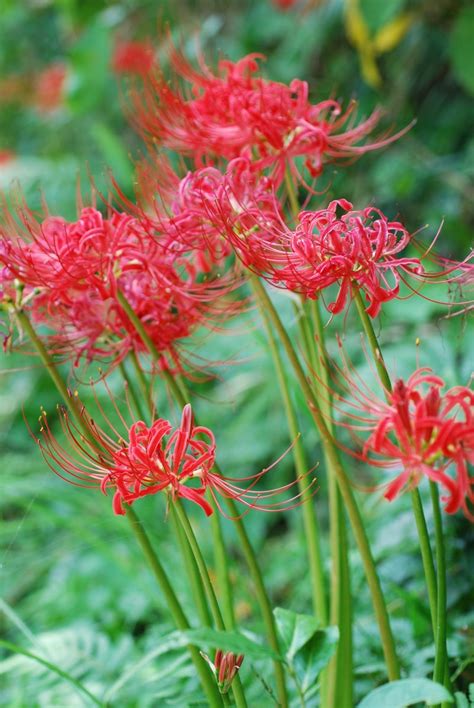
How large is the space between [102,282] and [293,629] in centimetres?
30

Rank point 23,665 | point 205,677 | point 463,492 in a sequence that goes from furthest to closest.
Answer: point 23,665 → point 205,677 → point 463,492

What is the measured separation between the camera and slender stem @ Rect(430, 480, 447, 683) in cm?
45

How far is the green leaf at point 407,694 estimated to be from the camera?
0.45m

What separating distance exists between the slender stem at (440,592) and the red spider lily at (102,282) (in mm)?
234

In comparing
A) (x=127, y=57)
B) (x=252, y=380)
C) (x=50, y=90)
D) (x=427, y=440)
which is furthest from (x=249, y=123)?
(x=50, y=90)

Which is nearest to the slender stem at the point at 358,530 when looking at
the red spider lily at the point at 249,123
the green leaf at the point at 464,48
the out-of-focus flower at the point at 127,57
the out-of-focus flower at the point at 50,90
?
the red spider lily at the point at 249,123

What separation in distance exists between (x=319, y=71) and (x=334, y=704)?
5.60 feet

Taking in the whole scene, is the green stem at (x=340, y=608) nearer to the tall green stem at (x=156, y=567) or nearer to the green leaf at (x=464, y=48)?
the tall green stem at (x=156, y=567)

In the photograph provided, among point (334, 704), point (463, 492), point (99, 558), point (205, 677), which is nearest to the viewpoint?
point (463, 492)

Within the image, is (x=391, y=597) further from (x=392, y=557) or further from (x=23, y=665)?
(x=23, y=665)

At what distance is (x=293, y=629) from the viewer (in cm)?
58

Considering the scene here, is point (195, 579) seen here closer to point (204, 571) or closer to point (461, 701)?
point (204, 571)

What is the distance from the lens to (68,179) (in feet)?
6.90

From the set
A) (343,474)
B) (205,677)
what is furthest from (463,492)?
(205,677)
